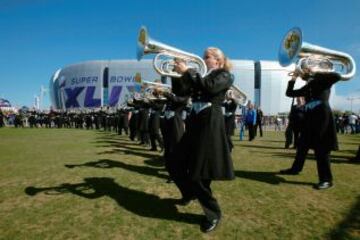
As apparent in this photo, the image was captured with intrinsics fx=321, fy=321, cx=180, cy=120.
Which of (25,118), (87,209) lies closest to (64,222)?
(87,209)

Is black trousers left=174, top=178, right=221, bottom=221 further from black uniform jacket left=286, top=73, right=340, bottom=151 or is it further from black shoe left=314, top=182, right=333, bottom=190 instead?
black uniform jacket left=286, top=73, right=340, bottom=151

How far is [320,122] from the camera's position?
574cm

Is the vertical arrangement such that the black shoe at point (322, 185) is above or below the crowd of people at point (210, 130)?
below

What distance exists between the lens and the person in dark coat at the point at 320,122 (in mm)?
5645

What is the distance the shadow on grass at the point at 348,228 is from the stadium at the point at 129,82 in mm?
64194

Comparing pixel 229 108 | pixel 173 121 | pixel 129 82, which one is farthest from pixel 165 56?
pixel 129 82

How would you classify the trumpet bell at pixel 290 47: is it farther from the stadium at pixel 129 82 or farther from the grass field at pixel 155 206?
the stadium at pixel 129 82

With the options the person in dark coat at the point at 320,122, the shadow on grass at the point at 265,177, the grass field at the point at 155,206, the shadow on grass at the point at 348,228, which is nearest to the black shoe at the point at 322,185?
the person in dark coat at the point at 320,122

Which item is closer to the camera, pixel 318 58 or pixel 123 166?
pixel 318 58

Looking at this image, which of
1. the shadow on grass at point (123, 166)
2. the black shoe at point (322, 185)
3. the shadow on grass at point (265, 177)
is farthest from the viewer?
the shadow on grass at point (123, 166)

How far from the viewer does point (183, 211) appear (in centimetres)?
444

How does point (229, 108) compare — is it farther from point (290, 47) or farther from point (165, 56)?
point (165, 56)

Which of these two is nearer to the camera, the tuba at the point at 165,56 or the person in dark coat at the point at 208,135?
the person in dark coat at the point at 208,135

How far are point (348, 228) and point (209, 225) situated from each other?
163cm
